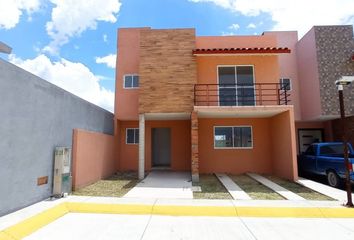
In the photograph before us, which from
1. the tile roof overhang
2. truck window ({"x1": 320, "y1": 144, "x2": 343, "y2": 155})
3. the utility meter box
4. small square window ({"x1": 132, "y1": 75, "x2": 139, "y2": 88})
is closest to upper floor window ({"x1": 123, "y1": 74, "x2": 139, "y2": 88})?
small square window ({"x1": 132, "y1": 75, "x2": 139, "y2": 88})

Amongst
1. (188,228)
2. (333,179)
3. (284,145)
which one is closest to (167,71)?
(284,145)

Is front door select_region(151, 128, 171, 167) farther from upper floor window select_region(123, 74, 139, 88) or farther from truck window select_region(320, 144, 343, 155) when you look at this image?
truck window select_region(320, 144, 343, 155)

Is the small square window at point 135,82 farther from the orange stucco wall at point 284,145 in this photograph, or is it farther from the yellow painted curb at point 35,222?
the yellow painted curb at point 35,222

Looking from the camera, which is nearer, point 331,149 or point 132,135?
point 331,149

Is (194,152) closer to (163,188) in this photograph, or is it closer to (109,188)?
(163,188)

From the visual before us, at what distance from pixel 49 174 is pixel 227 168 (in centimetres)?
898

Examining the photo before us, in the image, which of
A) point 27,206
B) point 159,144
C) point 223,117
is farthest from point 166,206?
point 159,144

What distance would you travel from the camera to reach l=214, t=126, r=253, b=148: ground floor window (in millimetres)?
13430

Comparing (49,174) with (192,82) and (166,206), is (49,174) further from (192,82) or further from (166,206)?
(192,82)

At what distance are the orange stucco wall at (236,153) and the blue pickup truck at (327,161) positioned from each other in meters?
1.94

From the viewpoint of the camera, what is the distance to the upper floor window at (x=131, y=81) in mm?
14750

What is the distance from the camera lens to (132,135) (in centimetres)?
1502

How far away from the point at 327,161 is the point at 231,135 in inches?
187

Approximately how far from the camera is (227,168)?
43.6 ft
